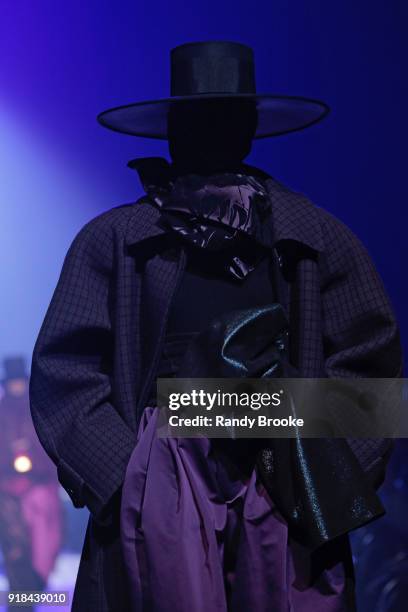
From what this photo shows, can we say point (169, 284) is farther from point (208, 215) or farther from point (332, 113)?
point (332, 113)

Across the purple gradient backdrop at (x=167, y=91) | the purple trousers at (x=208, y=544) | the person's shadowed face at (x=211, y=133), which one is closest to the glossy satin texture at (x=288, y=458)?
the purple trousers at (x=208, y=544)

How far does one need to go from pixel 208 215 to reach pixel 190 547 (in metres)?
0.45

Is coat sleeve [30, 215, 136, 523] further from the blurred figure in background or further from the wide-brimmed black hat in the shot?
the blurred figure in background

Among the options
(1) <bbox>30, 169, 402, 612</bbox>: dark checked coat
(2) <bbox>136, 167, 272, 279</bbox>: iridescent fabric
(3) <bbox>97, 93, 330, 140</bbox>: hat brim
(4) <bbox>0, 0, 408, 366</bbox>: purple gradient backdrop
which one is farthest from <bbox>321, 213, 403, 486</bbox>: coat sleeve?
(4) <bbox>0, 0, 408, 366</bbox>: purple gradient backdrop

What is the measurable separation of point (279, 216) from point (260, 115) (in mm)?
236

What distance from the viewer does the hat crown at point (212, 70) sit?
1.66 m

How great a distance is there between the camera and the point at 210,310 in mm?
1572

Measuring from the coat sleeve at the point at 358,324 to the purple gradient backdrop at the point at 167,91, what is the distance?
0.51 m

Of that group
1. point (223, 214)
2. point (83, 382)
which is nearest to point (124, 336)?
point (83, 382)

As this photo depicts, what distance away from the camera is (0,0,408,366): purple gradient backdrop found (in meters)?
2.09

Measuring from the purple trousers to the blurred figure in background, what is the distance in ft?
3.14

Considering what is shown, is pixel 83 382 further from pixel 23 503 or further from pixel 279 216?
pixel 23 503

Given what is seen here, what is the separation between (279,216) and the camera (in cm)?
163

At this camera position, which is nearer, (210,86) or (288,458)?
(288,458)
